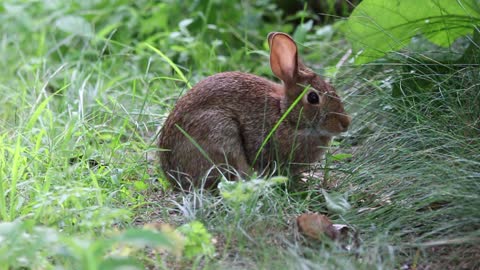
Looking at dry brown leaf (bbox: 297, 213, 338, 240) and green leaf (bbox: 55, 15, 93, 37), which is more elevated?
dry brown leaf (bbox: 297, 213, 338, 240)

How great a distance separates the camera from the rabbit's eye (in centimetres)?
459

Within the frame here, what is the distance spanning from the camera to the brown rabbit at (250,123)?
4402 mm

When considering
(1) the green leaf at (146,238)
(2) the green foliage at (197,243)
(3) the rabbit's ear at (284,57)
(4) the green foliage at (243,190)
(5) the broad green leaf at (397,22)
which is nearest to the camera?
(1) the green leaf at (146,238)

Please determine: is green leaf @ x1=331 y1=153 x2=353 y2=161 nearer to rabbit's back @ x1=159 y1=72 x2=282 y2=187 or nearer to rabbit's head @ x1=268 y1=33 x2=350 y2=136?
rabbit's head @ x1=268 y1=33 x2=350 y2=136

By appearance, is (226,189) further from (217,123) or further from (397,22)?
(397,22)

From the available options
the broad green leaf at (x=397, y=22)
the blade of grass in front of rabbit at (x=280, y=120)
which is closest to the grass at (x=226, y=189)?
the broad green leaf at (x=397, y=22)

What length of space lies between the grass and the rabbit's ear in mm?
520

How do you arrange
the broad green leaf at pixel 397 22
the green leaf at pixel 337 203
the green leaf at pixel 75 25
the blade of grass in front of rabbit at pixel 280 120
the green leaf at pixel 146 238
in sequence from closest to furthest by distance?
the green leaf at pixel 146 238, the green leaf at pixel 337 203, the blade of grass in front of rabbit at pixel 280 120, the broad green leaf at pixel 397 22, the green leaf at pixel 75 25

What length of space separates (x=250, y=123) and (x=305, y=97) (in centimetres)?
32

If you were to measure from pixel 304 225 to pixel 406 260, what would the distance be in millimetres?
450

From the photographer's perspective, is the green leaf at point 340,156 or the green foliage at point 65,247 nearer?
the green foliage at point 65,247

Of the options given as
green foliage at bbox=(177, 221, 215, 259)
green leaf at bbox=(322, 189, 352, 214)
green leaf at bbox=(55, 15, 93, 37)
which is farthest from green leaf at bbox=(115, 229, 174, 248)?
green leaf at bbox=(55, 15, 93, 37)

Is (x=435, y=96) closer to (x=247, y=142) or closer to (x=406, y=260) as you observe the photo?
(x=247, y=142)

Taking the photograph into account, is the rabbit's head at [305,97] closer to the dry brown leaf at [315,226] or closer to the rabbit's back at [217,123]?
the rabbit's back at [217,123]
